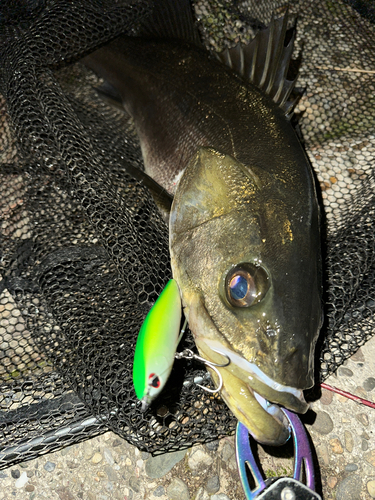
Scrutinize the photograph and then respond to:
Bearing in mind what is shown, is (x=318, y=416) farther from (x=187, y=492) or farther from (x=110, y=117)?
(x=110, y=117)

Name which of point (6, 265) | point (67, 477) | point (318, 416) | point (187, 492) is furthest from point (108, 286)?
point (318, 416)

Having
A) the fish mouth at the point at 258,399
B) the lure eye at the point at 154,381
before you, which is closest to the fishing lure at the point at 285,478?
the fish mouth at the point at 258,399

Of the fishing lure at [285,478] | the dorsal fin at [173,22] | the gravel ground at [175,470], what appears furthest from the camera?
the dorsal fin at [173,22]

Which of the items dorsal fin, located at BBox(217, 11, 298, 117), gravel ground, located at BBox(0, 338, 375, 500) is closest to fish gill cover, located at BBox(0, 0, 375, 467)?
gravel ground, located at BBox(0, 338, 375, 500)

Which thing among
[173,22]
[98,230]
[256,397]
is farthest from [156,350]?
→ [173,22]

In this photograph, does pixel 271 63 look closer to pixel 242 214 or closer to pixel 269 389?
pixel 242 214

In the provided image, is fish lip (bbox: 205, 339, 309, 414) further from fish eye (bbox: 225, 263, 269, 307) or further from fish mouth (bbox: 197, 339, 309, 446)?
fish eye (bbox: 225, 263, 269, 307)

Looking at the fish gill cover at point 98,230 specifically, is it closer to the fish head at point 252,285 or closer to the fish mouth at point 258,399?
the fish head at point 252,285
